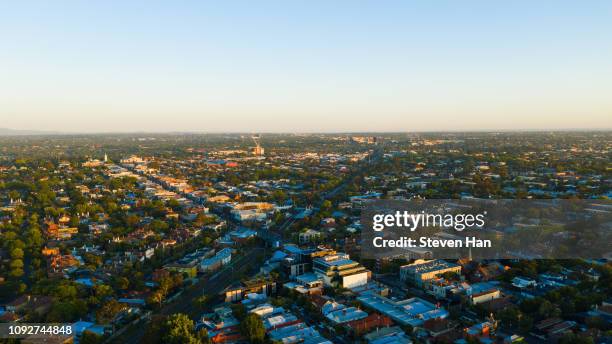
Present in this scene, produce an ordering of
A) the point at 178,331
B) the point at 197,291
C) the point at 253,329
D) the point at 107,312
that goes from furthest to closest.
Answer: the point at 197,291, the point at 107,312, the point at 253,329, the point at 178,331

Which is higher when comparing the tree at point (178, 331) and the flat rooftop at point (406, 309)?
the tree at point (178, 331)

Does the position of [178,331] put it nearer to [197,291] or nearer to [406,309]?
[197,291]

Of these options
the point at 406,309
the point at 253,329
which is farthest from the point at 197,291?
the point at 406,309

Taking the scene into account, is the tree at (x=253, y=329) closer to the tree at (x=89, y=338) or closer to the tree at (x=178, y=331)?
the tree at (x=178, y=331)

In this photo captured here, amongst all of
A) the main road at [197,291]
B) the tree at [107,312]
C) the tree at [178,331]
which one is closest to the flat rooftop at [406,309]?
the main road at [197,291]

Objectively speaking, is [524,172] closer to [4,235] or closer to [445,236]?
[445,236]

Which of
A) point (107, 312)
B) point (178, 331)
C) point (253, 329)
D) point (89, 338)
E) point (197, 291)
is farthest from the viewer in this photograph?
point (197, 291)

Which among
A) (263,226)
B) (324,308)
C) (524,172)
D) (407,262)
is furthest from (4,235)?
(524,172)

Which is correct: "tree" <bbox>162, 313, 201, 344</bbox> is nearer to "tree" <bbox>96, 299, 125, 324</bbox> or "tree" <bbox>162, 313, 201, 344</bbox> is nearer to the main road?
the main road
